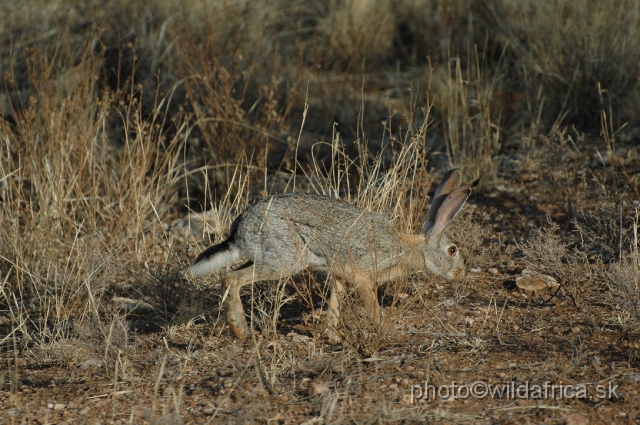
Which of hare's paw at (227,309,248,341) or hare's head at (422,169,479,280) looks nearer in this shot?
hare's paw at (227,309,248,341)

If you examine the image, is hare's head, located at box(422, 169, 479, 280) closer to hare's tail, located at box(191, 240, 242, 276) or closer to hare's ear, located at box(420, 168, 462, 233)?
hare's ear, located at box(420, 168, 462, 233)

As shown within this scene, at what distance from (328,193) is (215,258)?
4.93 feet

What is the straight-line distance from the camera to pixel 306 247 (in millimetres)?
4395

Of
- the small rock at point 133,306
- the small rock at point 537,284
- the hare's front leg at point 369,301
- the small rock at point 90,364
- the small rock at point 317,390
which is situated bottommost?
the small rock at point 133,306

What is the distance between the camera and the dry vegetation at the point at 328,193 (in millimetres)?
3842

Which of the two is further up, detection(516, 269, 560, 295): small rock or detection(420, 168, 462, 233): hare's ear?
detection(420, 168, 462, 233): hare's ear

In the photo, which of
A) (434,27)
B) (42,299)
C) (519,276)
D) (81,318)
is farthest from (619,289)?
(434,27)

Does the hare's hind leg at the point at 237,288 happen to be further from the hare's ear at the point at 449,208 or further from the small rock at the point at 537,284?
the small rock at the point at 537,284

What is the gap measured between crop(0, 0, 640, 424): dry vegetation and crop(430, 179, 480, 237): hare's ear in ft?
1.04

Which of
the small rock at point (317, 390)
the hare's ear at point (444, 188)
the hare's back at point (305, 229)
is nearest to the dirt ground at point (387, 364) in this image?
the small rock at point (317, 390)

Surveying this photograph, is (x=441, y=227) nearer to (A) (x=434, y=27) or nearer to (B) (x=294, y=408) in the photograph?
(B) (x=294, y=408)

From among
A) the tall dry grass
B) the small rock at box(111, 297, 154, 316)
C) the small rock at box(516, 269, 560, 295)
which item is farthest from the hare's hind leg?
the small rock at box(516, 269, 560, 295)

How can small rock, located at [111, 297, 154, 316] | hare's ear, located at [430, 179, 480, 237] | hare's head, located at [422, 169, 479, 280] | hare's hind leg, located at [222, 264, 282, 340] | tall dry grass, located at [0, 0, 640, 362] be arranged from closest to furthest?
hare's hind leg, located at [222, 264, 282, 340]
hare's ear, located at [430, 179, 480, 237]
hare's head, located at [422, 169, 479, 280]
small rock, located at [111, 297, 154, 316]
tall dry grass, located at [0, 0, 640, 362]

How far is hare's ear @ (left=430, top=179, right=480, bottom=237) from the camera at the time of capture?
4582mm
